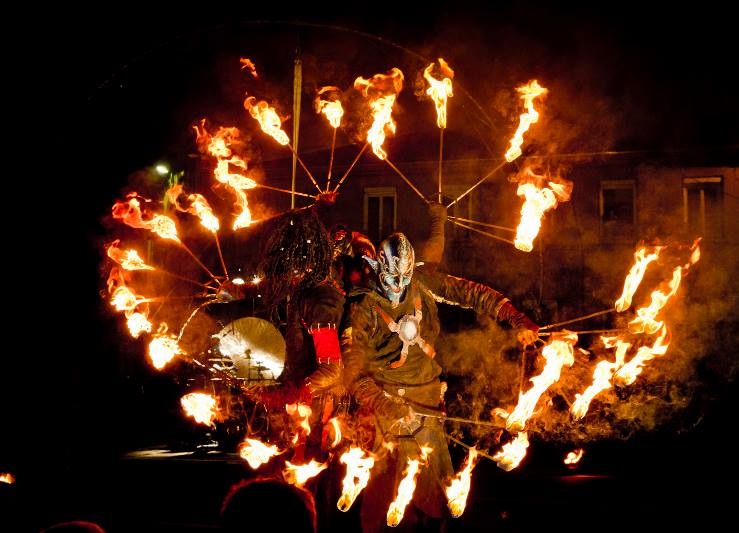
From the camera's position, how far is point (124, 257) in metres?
7.03

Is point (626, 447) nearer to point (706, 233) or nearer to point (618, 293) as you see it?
point (618, 293)

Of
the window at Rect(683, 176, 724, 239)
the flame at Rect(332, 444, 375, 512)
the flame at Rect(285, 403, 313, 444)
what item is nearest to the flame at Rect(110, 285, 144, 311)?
the flame at Rect(285, 403, 313, 444)

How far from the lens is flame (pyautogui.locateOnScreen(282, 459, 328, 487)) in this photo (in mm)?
5477

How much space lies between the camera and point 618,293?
15289 millimetres

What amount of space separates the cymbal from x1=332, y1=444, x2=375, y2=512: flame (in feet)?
4.19

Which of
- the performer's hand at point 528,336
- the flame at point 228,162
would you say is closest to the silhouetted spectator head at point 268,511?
the performer's hand at point 528,336

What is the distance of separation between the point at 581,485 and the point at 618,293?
8.89 m

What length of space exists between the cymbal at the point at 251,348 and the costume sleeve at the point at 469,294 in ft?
5.61

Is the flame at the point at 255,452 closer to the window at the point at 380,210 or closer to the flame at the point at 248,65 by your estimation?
the flame at the point at 248,65

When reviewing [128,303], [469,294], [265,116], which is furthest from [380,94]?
[128,303]

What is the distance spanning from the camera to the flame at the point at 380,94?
21.2 ft

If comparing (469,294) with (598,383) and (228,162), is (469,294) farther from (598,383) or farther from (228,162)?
(228,162)

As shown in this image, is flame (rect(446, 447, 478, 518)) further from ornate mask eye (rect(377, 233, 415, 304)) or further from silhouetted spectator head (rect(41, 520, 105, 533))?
silhouetted spectator head (rect(41, 520, 105, 533))

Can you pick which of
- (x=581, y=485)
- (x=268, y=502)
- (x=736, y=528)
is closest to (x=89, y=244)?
(x=581, y=485)
